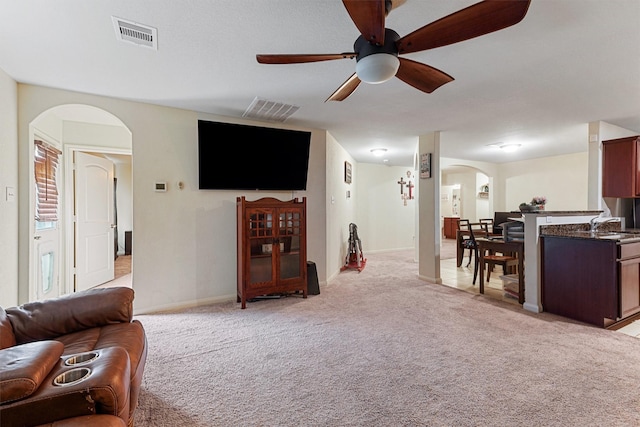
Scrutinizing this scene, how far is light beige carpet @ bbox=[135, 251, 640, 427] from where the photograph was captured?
1.61 m

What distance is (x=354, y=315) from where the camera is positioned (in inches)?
122

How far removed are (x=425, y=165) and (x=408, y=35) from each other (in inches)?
128

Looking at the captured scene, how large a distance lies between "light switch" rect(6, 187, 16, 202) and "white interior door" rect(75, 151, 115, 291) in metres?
1.39

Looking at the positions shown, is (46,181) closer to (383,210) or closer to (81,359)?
(81,359)

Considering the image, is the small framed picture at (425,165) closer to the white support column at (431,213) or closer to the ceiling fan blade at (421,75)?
the white support column at (431,213)

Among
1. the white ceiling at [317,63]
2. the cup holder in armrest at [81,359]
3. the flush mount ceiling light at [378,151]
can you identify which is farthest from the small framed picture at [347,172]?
the cup holder in armrest at [81,359]

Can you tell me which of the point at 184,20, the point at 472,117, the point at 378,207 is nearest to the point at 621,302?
the point at 472,117

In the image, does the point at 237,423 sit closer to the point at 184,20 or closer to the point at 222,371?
the point at 222,371

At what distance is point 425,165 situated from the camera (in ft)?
14.7

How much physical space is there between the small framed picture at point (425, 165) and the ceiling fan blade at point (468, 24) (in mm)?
3064

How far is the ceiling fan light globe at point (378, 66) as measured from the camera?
1.55 meters

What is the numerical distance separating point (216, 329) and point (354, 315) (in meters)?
1.42

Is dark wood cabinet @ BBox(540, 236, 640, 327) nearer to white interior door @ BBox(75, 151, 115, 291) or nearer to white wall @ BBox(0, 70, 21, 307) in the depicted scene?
white wall @ BBox(0, 70, 21, 307)

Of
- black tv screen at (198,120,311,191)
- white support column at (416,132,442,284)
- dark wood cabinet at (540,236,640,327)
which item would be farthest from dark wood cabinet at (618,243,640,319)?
black tv screen at (198,120,311,191)
